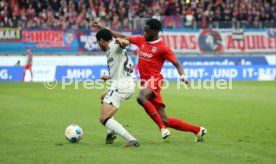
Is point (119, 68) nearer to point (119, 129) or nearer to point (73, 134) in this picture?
point (119, 129)

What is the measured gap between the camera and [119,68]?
1079cm

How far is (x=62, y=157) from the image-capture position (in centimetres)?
904

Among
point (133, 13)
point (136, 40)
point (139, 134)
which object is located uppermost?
point (136, 40)

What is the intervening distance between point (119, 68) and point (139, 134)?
216 centimetres

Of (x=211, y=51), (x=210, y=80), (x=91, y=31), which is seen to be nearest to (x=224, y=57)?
(x=211, y=51)

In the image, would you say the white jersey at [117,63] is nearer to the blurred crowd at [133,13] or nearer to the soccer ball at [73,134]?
the soccer ball at [73,134]

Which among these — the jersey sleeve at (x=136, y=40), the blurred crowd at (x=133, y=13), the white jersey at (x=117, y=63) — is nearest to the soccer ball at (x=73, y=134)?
the white jersey at (x=117, y=63)

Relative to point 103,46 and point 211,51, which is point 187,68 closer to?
point 211,51

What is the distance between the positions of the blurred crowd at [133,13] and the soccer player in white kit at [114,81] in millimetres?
30523

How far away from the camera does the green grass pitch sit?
914 cm

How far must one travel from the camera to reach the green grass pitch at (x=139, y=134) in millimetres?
9141

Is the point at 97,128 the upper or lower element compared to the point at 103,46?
lower

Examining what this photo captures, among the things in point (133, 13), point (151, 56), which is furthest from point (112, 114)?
point (133, 13)

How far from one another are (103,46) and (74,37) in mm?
31312
